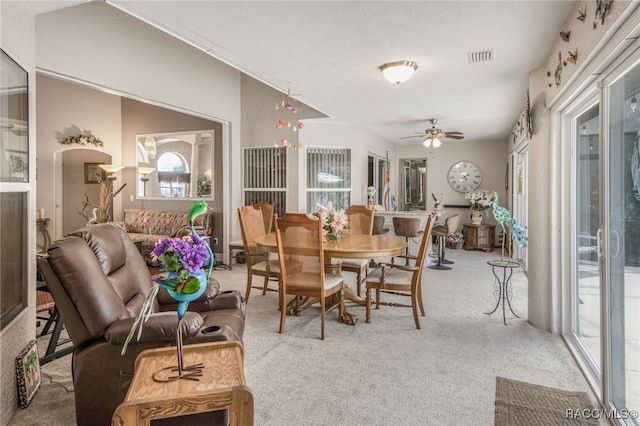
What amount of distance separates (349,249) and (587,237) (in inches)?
71.4

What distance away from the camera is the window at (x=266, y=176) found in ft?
21.4

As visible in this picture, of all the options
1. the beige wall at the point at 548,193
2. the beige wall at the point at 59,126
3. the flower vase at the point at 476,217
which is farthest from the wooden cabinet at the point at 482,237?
the beige wall at the point at 59,126

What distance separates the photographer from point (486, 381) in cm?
241

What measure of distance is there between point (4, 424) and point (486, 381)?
2.80 metres

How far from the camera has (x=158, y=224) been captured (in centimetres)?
653

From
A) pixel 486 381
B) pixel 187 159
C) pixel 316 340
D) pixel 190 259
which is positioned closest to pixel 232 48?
pixel 190 259

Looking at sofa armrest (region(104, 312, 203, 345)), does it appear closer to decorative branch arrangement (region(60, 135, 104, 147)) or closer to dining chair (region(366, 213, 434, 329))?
dining chair (region(366, 213, 434, 329))

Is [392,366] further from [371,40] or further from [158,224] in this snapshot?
[158,224]

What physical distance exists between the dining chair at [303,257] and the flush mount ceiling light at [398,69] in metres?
1.62

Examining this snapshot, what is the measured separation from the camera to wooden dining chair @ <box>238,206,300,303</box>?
3.84 metres

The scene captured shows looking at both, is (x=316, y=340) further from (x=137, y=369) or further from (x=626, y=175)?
(x=626, y=175)

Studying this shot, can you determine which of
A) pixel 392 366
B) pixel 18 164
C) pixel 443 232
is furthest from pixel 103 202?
pixel 392 366

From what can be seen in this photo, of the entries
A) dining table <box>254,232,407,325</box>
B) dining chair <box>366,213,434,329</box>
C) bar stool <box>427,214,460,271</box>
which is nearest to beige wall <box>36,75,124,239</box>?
dining table <box>254,232,407,325</box>

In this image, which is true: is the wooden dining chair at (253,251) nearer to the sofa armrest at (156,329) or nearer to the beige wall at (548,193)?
the sofa armrest at (156,329)
